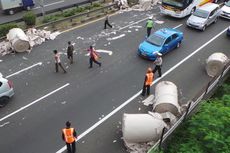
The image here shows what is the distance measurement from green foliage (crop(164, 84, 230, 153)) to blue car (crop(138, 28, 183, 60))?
7179mm

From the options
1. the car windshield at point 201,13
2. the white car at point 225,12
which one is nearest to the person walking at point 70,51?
the car windshield at point 201,13

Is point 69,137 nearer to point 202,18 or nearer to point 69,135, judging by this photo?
point 69,135

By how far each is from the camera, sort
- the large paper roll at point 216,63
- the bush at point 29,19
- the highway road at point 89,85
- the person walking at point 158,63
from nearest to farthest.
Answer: the highway road at point 89,85 → the person walking at point 158,63 → the large paper roll at point 216,63 → the bush at point 29,19

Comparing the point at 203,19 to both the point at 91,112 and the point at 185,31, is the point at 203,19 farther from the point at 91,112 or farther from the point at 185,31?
the point at 91,112

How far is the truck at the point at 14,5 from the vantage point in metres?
27.2

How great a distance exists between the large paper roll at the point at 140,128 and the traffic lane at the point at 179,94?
3.04 ft

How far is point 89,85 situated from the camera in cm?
1745

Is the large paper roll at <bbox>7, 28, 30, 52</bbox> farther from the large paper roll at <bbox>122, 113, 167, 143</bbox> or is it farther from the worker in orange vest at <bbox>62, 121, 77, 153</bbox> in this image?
the large paper roll at <bbox>122, 113, 167, 143</bbox>

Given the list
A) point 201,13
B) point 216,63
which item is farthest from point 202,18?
point 216,63

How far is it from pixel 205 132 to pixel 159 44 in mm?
9642

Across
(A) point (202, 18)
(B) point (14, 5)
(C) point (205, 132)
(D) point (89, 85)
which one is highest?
(B) point (14, 5)

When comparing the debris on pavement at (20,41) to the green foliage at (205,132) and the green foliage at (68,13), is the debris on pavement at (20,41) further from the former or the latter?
the green foliage at (205,132)

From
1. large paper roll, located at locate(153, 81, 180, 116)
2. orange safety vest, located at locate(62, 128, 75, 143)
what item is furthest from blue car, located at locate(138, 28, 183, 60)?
orange safety vest, located at locate(62, 128, 75, 143)

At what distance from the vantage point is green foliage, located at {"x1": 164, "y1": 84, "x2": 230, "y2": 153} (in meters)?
11.1
